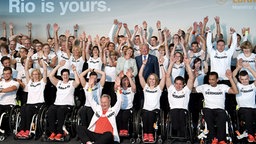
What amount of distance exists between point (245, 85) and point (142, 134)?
5.87 ft

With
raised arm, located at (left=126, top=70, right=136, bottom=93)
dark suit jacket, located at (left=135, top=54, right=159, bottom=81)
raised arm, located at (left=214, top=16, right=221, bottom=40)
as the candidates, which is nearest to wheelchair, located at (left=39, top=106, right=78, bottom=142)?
raised arm, located at (left=126, top=70, right=136, bottom=93)

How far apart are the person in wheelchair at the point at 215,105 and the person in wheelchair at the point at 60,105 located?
2040mm

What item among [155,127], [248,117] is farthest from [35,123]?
[248,117]

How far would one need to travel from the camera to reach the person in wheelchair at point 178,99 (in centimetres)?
526

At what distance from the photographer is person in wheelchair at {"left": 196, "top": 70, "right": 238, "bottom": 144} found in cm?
510

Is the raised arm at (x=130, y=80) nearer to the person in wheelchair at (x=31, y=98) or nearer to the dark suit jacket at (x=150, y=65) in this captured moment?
the dark suit jacket at (x=150, y=65)

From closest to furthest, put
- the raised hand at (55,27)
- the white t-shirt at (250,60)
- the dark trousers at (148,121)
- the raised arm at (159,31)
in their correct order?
the dark trousers at (148,121), the white t-shirt at (250,60), the raised arm at (159,31), the raised hand at (55,27)

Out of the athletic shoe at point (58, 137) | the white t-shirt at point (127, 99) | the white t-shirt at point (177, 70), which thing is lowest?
the athletic shoe at point (58, 137)

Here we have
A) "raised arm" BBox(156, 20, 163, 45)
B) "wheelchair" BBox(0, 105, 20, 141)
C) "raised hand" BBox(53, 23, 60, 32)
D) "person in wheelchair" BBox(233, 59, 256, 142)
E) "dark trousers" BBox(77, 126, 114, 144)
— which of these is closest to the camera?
"dark trousers" BBox(77, 126, 114, 144)

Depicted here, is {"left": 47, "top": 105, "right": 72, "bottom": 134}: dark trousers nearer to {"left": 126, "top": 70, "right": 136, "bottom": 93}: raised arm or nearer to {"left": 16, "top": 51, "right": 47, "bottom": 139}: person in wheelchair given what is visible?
{"left": 16, "top": 51, "right": 47, "bottom": 139}: person in wheelchair

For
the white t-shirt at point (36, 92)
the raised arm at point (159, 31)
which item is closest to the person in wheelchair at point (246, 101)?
the raised arm at point (159, 31)

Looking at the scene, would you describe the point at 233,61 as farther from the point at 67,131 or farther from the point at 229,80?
the point at 67,131

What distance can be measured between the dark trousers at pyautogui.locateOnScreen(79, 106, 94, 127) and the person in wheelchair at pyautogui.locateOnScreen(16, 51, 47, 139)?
2.46ft

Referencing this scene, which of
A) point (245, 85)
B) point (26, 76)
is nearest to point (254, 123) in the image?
point (245, 85)
